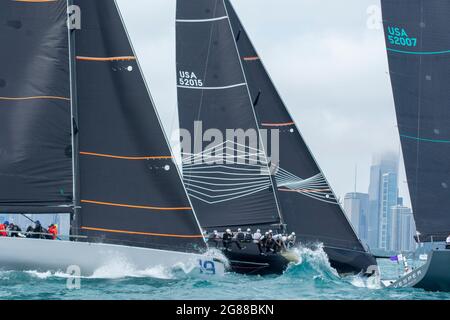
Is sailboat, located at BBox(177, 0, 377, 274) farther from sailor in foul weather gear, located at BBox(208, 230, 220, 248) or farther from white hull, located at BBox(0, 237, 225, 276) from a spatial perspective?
white hull, located at BBox(0, 237, 225, 276)

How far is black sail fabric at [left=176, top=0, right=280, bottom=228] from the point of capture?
104 ft

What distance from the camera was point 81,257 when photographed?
22.3 m

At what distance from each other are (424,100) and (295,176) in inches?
335

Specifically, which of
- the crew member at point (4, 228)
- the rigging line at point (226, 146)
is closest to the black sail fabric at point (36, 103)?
the crew member at point (4, 228)

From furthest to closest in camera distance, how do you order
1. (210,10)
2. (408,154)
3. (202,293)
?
(210,10), (408,154), (202,293)

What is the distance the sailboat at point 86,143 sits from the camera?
23203 millimetres

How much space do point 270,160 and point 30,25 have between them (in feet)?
41.4

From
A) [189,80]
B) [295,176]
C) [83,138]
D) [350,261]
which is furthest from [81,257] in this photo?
[295,176]

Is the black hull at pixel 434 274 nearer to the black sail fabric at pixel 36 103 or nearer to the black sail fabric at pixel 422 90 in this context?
the black sail fabric at pixel 422 90

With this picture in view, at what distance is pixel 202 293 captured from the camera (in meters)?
21.1

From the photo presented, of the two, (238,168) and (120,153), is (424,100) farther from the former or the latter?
(120,153)

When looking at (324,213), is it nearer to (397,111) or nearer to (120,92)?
(397,111)

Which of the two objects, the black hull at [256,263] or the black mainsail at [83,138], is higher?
the black mainsail at [83,138]

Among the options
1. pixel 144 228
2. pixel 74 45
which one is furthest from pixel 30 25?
pixel 144 228
